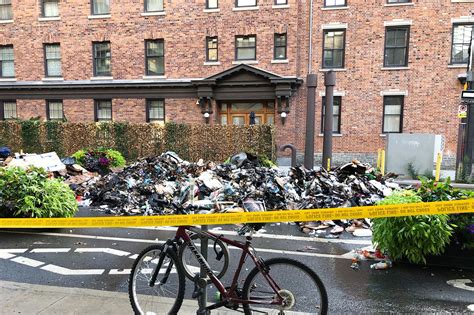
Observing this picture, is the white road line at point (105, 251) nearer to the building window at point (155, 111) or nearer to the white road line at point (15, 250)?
the white road line at point (15, 250)

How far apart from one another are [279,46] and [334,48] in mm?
2936

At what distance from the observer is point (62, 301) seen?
143 inches

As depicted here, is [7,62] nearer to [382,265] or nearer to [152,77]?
[152,77]

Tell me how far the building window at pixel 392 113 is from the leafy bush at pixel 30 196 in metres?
16.3

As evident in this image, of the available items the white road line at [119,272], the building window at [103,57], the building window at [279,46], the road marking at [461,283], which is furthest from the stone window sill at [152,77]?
the road marking at [461,283]

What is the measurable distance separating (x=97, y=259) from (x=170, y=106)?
616 inches

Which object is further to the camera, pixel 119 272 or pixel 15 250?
pixel 15 250

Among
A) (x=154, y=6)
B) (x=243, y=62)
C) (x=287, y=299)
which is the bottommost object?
(x=287, y=299)

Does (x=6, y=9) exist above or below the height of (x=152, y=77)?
above

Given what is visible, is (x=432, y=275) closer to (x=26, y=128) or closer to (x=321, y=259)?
(x=321, y=259)

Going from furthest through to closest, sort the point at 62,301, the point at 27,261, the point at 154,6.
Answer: the point at 154,6 < the point at 27,261 < the point at 62,301

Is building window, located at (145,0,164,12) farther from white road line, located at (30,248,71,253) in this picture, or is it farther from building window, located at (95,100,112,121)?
white road line, located at (30,248,71,253)

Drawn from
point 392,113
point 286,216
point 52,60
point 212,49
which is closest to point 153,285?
point 286,216

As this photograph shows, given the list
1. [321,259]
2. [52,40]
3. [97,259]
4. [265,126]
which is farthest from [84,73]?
[321,259]
